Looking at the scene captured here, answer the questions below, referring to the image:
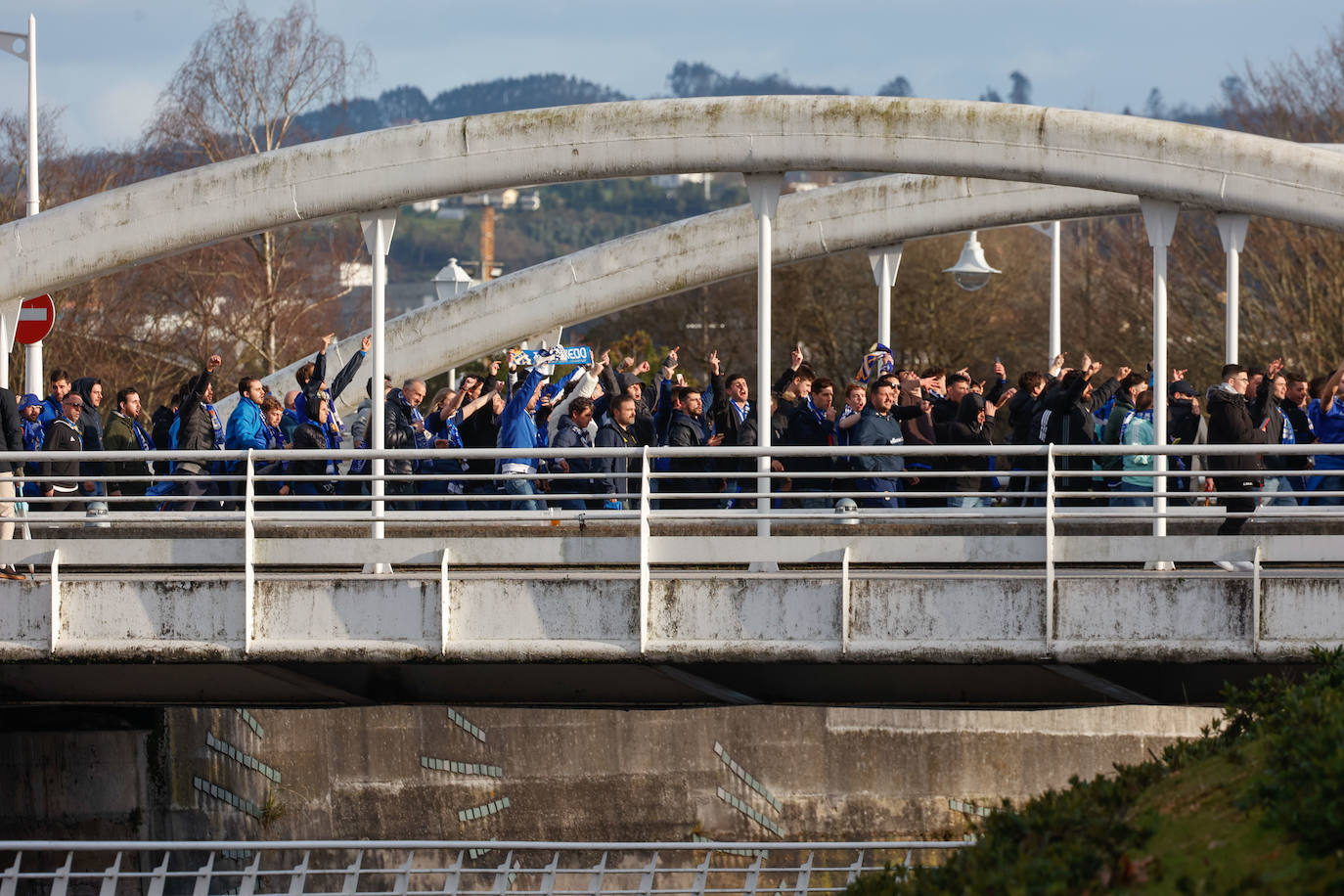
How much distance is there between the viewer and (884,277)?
16547 mm

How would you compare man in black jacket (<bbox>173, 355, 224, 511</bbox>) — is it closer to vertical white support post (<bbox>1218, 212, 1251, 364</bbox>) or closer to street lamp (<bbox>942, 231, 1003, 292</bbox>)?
vertical white support post (<bbox>1218, 212, 1251, 364</bbox>)

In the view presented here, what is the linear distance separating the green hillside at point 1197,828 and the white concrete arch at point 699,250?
9992 mm

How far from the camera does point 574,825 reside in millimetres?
17297

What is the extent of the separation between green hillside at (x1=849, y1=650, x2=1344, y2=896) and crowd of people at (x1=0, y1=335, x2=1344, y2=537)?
501 centimetres

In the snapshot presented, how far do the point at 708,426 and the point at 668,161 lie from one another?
2.17 meters

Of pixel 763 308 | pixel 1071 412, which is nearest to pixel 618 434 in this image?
pixel 763 308

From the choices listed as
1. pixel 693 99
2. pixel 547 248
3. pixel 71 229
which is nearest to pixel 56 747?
pixel 71 229

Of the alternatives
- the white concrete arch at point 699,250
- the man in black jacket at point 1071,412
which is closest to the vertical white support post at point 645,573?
the man in black jacket at point 1071,412

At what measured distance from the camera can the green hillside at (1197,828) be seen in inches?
234

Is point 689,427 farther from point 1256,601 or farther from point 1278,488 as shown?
point 1278,488

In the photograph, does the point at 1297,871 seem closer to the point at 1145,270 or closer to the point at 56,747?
the point at 56,747

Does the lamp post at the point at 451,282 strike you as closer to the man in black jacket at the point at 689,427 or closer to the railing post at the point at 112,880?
the man in black jacket at the point at 689,427

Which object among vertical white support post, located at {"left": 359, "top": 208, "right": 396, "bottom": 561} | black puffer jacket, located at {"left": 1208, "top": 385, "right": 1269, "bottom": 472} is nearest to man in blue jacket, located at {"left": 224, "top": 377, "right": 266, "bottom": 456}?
vertical white support post, located at {"left": 359, "top": 208, "right": 396, "bottom": 561}

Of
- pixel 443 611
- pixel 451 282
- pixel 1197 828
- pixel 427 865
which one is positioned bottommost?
pixel 427 865
